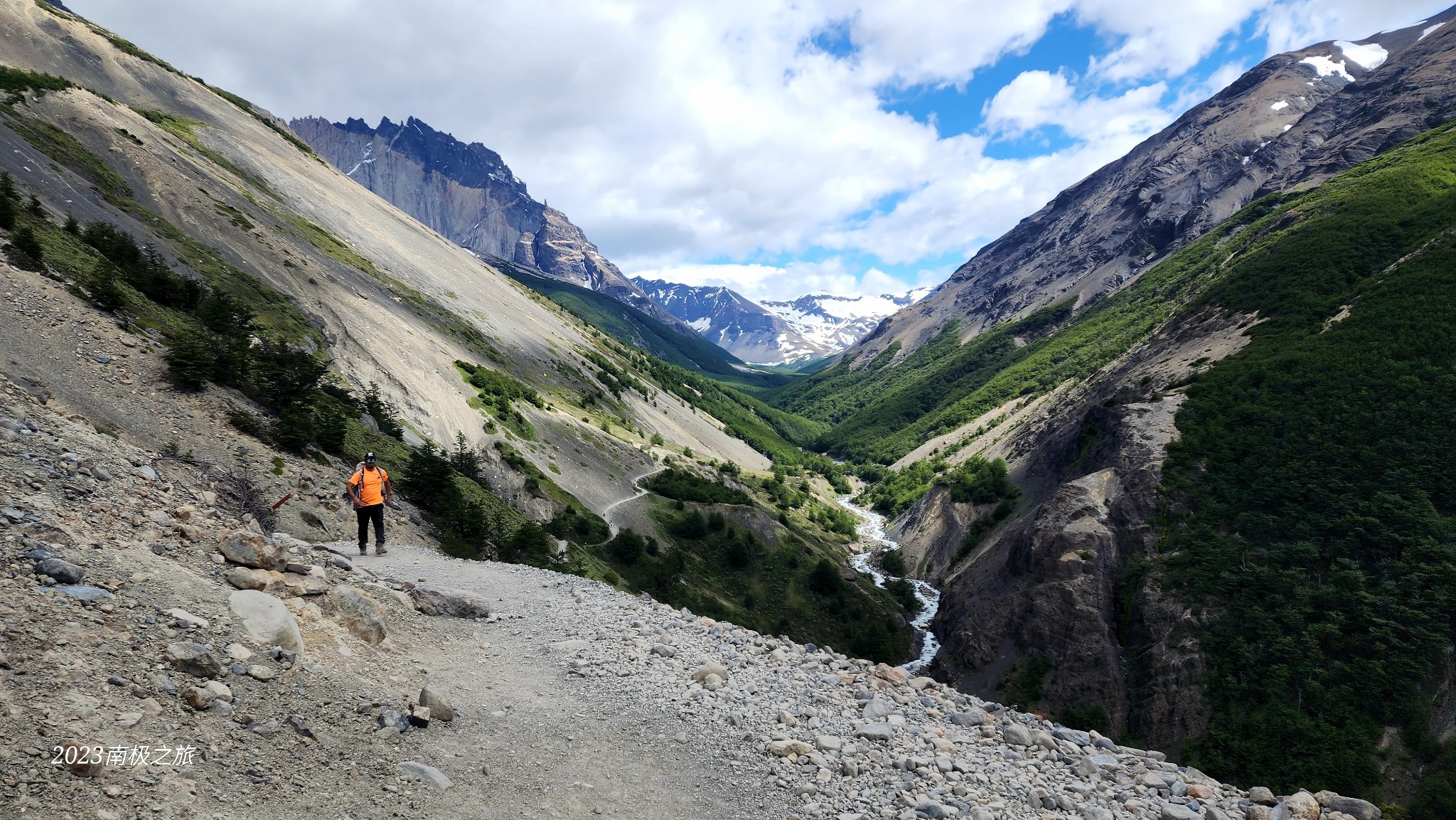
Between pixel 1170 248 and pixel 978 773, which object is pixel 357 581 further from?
pixel 1170 248

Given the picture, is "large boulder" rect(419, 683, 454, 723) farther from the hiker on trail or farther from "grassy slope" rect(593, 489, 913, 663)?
"grassy slope" rect(593, 489, 913, 663)

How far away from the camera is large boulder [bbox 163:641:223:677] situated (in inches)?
298

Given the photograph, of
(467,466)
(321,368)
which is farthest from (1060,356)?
(321,368)

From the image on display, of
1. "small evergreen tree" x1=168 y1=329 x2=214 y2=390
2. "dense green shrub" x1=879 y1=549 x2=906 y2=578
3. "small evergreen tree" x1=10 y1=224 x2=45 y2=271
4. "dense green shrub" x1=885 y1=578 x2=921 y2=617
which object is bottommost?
"dense green shrub" x1=885 y1=578 x2=921 y2=617

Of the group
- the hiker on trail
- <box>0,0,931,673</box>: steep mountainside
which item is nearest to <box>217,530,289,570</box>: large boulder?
<box>0,0,931,673</box>: steep mountainside

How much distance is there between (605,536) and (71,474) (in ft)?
141

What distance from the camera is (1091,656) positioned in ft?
146

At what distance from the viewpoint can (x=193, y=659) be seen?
7695mm

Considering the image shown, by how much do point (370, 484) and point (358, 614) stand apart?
312 inches

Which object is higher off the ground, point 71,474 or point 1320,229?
point 1320,229

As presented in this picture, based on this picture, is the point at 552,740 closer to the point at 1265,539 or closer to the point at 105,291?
the point at 105,291

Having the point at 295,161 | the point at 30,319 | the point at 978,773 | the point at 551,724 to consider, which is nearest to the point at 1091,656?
the point at 978,773

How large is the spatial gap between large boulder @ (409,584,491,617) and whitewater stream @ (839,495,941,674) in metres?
34.3

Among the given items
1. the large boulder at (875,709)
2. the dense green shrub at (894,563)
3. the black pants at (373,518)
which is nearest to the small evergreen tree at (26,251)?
the black pants at (373,518)
